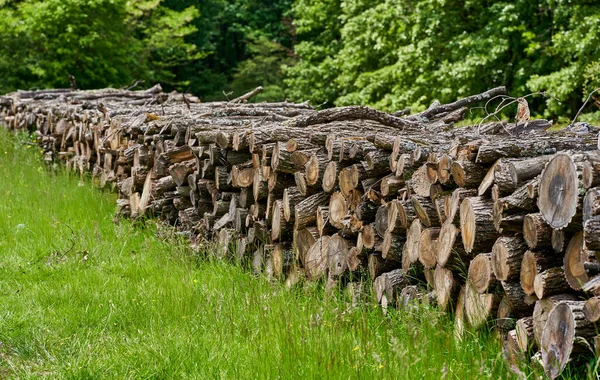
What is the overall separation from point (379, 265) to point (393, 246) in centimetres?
24

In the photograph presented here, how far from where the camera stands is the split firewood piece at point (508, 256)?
3.58m

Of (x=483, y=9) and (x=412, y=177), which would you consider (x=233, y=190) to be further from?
(x=483, y=9)

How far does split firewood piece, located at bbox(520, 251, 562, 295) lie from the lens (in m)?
3.46

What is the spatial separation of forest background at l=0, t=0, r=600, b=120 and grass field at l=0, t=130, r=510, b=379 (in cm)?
1018

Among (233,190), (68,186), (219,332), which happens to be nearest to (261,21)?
(68,186)

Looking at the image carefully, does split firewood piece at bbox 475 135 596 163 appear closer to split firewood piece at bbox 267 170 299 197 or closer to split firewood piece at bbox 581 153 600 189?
split firewood piece at bbox 581 153 600 189

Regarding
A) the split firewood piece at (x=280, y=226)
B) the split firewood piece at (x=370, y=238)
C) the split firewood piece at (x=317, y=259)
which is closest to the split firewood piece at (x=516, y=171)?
the split firewood piece at (x=370, y=238)

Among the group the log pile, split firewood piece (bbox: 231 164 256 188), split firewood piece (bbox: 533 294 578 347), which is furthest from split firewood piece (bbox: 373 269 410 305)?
split firewood piece (bbox: 231 164 256 188)

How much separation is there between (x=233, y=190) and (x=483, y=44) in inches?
489

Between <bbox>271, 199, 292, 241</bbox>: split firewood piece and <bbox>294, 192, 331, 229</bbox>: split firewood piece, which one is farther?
<bbox>271, 199, 292, 241</bbox>: split firewood piece

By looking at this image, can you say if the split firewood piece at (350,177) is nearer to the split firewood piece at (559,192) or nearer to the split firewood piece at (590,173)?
the split firewood piece at (559,192)

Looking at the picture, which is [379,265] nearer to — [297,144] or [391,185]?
[391,185]

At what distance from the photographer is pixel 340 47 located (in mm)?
28469

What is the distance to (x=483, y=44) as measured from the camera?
17547 mm
